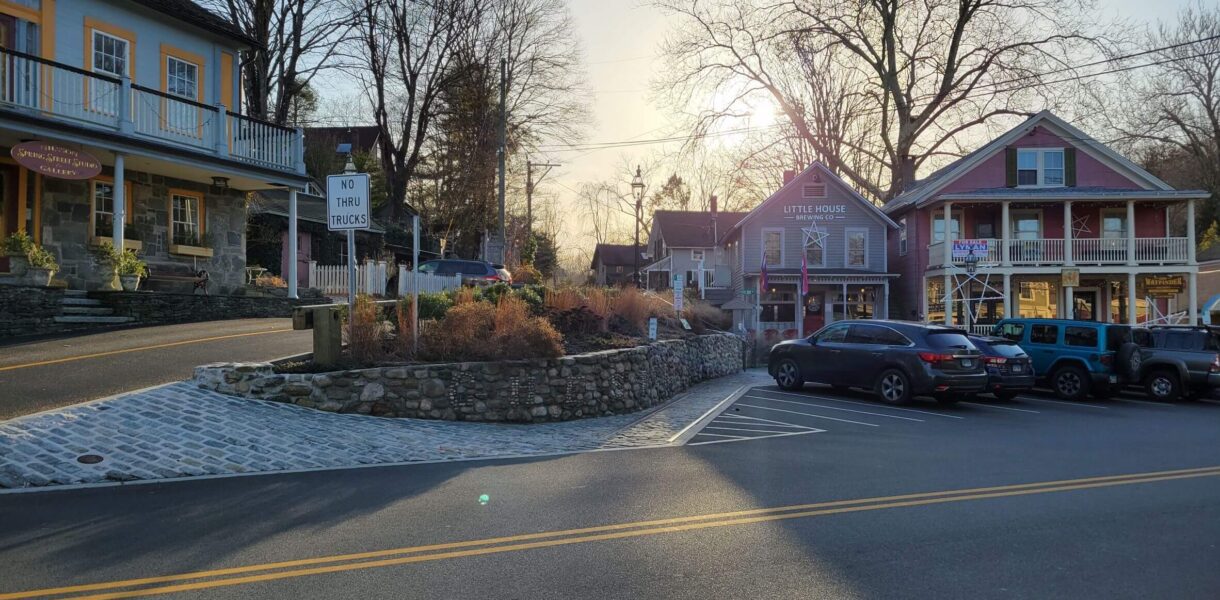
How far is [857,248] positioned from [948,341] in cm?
2200

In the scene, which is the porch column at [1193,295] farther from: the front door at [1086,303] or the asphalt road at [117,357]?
the asphalt road at [117,357]

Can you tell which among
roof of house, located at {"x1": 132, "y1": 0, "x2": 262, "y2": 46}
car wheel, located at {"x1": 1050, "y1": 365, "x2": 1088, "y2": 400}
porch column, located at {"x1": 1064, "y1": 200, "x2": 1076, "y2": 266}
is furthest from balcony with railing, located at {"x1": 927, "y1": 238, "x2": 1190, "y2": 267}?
roof of house, located at {"x1": 132, "y1": 0, "x2": 262, "y2": 46}

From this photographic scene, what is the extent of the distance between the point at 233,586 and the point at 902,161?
3931cm

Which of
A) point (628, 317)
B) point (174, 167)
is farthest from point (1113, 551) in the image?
point (174, 167)

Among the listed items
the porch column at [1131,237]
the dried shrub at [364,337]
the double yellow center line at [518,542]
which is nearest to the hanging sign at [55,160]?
the dried shrub at [364,337]

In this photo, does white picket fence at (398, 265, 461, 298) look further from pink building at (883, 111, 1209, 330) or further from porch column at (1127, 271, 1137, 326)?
porch column at (1127, 271, 1137, 326)

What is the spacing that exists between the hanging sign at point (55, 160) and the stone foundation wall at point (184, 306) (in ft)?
8.99

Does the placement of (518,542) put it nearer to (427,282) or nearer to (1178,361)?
(1178,361)

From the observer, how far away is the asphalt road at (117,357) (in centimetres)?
947

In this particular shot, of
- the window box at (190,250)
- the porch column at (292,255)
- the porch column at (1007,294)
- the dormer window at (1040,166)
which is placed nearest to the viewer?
the window box at (190,250)

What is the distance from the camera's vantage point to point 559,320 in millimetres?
15570

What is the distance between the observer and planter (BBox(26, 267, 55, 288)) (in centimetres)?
1488

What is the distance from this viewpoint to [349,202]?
1148 centimetres

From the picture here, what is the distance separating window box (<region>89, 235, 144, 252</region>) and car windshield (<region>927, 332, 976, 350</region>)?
57.8 feet
